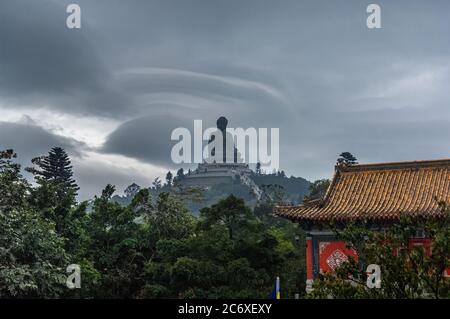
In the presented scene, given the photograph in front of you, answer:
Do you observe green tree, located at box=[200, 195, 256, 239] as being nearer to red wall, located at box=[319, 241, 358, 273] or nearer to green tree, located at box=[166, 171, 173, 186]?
red wall, located at box=[319, 241, 358, 273]

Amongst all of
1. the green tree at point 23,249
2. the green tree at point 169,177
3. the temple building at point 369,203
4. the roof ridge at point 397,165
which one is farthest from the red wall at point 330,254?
the green tree at point 169,177

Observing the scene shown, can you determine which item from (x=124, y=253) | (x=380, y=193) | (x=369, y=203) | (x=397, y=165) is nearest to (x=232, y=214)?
(x=369, y=203)

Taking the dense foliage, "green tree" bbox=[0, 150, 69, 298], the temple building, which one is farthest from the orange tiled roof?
"green tree" bbox=[0, 150, 69, 298]

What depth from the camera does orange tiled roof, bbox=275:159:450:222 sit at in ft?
71.8

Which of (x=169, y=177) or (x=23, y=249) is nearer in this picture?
(x=23, y=249)

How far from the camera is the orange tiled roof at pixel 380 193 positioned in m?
21.9

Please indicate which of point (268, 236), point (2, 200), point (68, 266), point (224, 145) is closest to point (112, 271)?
point (68, 266)

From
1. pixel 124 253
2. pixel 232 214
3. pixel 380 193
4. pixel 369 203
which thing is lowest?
pixel 124 253

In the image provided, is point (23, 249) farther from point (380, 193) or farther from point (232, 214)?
point (380, 193)

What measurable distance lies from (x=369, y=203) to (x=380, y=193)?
3.15 feet

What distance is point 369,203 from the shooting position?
22969 millimetres

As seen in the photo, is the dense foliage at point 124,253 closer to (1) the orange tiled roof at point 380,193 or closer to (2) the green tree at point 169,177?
(1) the orange tiled roof at point 380,193
